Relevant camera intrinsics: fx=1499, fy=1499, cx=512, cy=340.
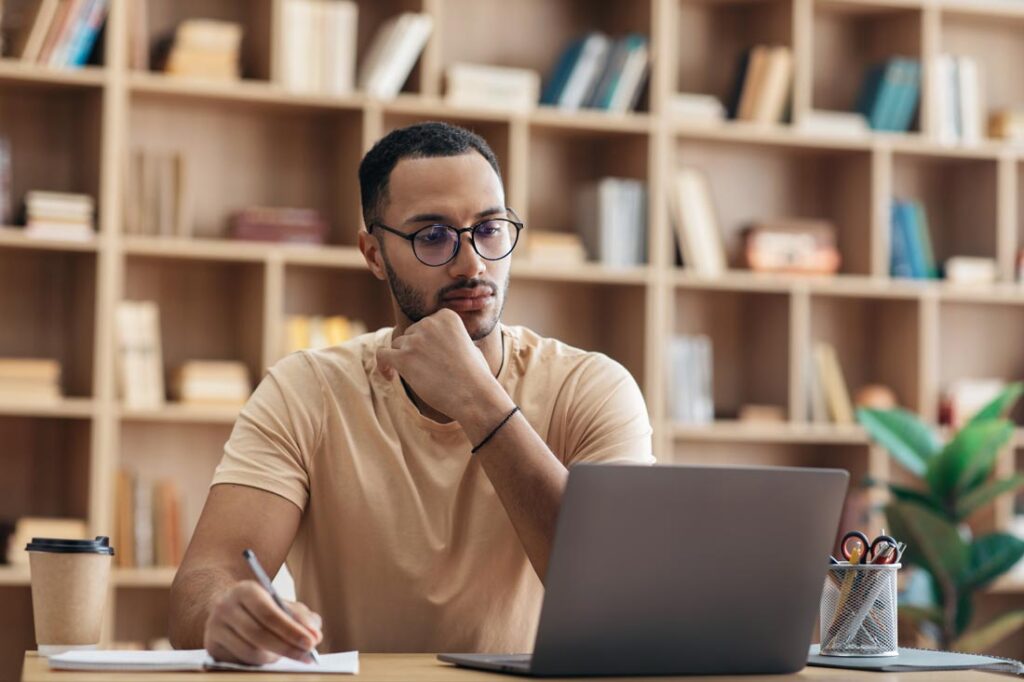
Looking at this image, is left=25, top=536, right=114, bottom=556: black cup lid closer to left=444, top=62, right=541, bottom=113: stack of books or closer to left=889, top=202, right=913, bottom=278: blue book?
left=444, top=62, right=541, bottom=113: stack of books

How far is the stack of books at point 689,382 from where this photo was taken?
431cm

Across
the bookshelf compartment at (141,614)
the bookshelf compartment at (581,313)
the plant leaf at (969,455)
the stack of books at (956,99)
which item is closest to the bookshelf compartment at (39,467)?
the bookshelf compartment at (141,614)

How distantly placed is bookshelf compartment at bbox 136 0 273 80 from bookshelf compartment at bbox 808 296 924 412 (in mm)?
1860

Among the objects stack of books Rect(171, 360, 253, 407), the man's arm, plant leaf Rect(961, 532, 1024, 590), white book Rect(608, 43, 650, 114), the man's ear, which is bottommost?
plant leaf Rect(961, 532, 1024, 590)

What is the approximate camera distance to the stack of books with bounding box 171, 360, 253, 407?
12.9ft

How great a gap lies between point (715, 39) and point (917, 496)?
1.53 meters

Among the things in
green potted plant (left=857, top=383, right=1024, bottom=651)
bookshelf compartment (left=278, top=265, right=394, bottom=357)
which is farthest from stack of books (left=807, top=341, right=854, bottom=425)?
bookshelf compartment (left=278, top=265, right=394, bottom=357)

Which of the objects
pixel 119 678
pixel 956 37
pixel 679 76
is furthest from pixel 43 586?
pixel 956 37

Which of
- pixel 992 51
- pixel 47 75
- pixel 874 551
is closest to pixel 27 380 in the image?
pixel 47 75

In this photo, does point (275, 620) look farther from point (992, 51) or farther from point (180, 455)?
point (992, 51)

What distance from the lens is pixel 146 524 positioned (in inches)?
154

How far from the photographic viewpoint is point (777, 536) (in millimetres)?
1433

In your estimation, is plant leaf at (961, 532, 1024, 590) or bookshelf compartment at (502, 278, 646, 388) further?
bookshelf compartment at (502, 278, 646, 388)

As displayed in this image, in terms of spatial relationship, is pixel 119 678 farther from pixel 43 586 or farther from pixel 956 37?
pixel 956 37
